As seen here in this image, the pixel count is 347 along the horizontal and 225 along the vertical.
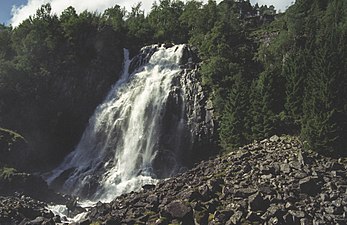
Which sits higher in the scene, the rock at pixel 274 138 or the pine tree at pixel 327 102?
the pine tree at pixel 327 102

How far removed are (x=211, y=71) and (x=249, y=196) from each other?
113 feet

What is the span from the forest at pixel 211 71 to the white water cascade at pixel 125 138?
477 cm

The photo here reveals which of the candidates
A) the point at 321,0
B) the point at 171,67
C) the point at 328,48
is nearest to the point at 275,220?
the point at 328,48

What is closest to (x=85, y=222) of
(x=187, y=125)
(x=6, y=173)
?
(x=6, y=173)

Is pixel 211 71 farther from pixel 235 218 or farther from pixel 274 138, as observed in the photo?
pixel 235 218

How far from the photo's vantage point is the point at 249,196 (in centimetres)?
4166

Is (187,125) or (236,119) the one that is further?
(187,125)

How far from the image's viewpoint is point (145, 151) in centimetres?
6700

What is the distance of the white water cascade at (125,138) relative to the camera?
64062mm

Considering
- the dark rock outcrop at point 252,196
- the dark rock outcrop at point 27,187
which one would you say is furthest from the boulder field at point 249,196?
the dark rock outcrop at point 27,187

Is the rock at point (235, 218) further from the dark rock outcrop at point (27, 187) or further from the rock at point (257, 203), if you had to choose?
the dark rock outcrop at point (27, 187)

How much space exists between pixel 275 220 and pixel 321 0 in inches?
2534

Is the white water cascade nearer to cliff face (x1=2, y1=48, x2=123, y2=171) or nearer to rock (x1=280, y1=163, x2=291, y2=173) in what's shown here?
cliff face (x1=2, y1=48, x2=123, y2=171)

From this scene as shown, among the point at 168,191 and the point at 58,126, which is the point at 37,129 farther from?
the point at 168,191
